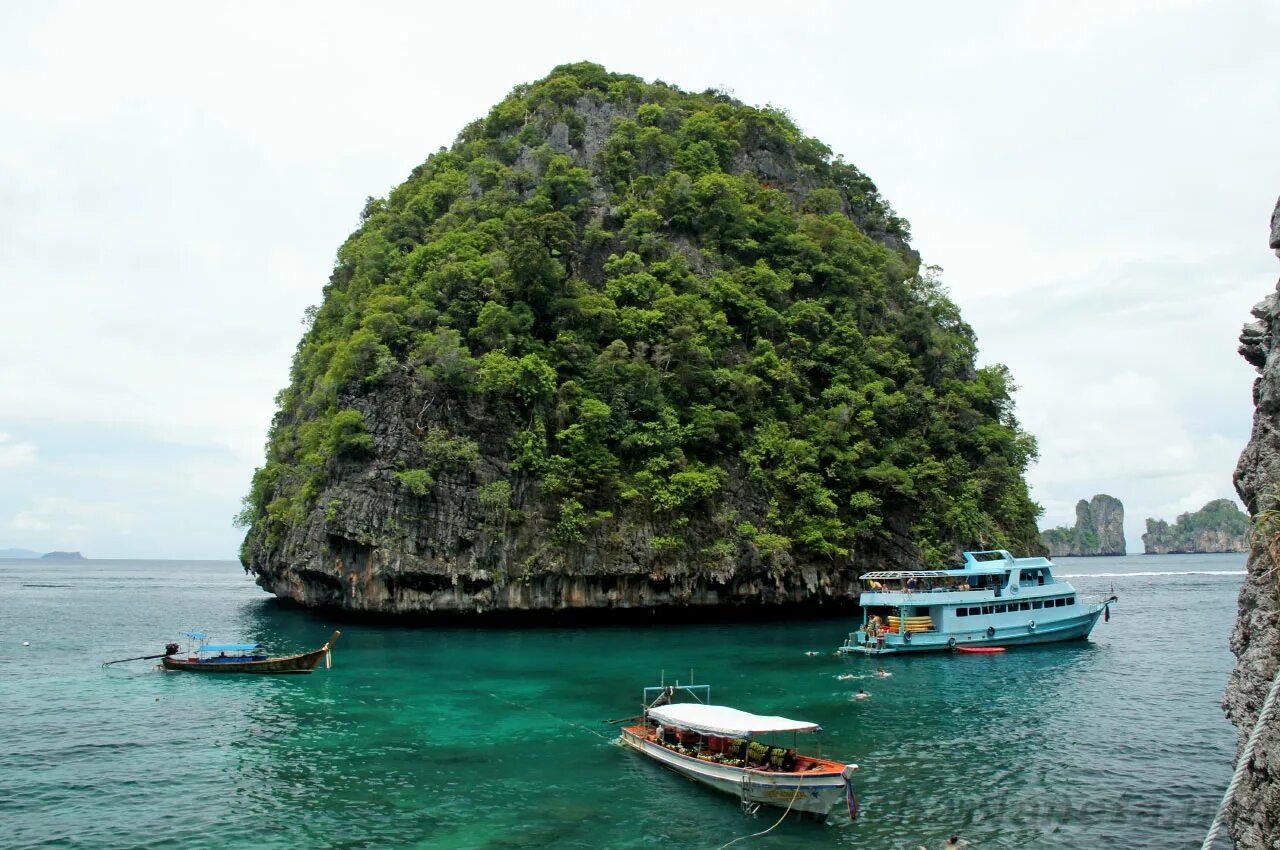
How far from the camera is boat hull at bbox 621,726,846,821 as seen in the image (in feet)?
59.2

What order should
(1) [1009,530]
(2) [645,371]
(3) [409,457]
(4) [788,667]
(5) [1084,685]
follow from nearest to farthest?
(5) [1084,685] < (4) [788,667] < (3) [409,457] < (2) [645,371] < (1) [1009,530]

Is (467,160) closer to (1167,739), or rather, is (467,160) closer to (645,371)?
(645,371)

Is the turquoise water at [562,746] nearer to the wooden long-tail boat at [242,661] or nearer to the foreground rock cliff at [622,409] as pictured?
the wooden long-tail boat at [242,661]

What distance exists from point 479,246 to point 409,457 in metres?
17.3

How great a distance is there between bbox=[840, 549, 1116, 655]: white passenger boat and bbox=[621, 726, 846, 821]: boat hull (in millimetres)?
21900

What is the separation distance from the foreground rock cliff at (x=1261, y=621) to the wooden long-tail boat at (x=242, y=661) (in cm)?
3224

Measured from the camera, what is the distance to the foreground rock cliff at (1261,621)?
10023 millimetres

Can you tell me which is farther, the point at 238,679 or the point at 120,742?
the point at 238,679

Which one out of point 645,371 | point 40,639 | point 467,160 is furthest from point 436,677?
point 467,160

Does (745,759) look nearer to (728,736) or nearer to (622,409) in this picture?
(728,736)

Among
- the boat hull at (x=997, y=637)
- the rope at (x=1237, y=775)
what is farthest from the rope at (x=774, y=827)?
the boat hull at (x=997, y=637)

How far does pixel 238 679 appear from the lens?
34750 mm

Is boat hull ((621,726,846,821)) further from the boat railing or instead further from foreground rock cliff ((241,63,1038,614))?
foreground rock cliff ((241,63,1038,614))

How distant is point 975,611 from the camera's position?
42.9 metres
